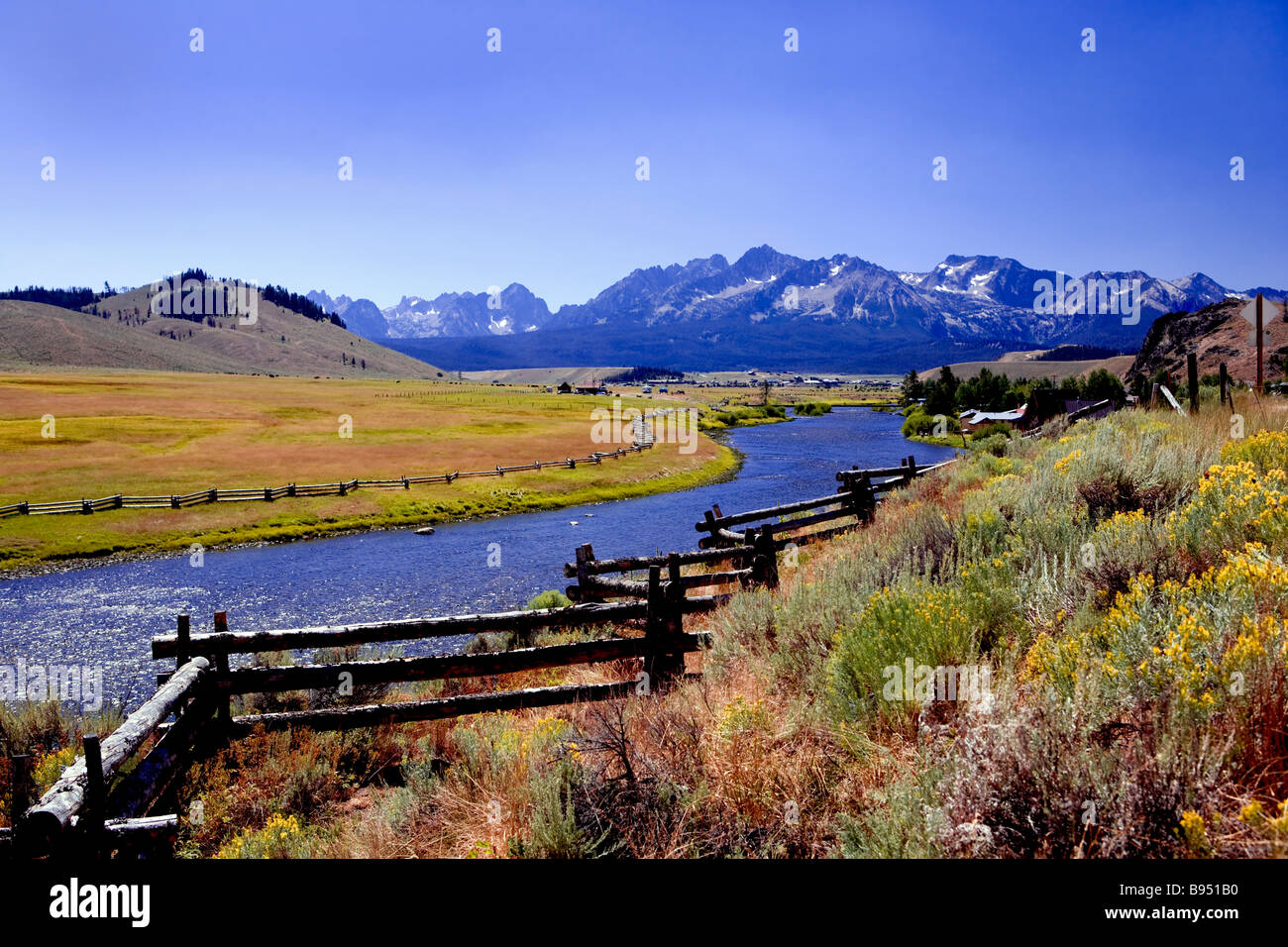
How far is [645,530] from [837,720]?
30.9 m

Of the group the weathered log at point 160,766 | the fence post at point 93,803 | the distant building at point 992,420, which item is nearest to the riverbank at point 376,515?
the weathered log at point 160,766

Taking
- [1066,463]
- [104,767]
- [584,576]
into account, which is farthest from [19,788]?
[1066,463]

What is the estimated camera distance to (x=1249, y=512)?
5.20 metres

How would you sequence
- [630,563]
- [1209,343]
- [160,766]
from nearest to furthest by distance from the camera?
[160,766] < [630,563] < [1209,343]

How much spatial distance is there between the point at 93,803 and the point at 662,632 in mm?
5942

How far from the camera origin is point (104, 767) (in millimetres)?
4902

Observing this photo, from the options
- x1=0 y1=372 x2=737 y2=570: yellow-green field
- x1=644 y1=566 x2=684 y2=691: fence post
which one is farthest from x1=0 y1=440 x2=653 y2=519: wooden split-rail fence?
x1=644 y1=566 x2=684 y2=691: fence post

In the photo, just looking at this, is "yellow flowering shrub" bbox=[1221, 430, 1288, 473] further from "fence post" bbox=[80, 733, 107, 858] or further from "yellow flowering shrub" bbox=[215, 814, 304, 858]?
"fence post" bbox=[80, 733, 107, 858]

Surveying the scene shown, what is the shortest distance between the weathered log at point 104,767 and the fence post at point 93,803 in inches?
2.6

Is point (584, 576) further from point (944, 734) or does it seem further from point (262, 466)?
point (262, 466)

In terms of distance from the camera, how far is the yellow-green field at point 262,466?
3506 cm

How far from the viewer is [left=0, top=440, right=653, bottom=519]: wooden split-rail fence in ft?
117
